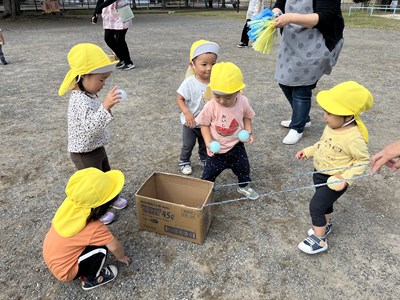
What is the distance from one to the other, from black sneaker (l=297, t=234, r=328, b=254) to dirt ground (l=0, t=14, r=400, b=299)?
5 centimetres

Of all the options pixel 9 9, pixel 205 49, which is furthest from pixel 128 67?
pixel 9 9

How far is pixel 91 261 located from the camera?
1.83 m

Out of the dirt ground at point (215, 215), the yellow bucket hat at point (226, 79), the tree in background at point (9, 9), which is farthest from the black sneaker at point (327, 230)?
the tree in background at point (9, 9)

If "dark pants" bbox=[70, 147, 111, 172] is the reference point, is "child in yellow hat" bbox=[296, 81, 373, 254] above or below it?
above

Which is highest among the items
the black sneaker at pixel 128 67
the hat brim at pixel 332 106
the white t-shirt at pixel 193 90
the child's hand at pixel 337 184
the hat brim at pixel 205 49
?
the hat brim at pixel 205 49

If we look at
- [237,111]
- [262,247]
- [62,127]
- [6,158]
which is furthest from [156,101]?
[262,247]

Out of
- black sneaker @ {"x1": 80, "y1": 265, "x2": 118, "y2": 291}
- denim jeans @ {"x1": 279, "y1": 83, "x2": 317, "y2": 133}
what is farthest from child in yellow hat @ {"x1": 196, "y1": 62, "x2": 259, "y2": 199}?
denim jeans @ {"x1": 279, "y1": 83, "x2": 317, "y2": 133}

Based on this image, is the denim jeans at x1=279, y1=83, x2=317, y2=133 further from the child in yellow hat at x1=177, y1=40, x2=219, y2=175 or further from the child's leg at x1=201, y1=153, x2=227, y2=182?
the child's leg at x1=201, y1=153, x2=227, y2=182

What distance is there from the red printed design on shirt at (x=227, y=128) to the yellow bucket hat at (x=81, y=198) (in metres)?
0.93

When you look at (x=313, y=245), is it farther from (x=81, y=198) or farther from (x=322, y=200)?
(x=81, y=198)

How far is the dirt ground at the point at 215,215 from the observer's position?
76.0 inches

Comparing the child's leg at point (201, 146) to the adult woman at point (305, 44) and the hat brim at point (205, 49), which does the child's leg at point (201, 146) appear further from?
the adult woman at point (305, 44)

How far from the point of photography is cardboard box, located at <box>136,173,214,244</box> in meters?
2.11

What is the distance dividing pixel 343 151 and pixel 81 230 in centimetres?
159
